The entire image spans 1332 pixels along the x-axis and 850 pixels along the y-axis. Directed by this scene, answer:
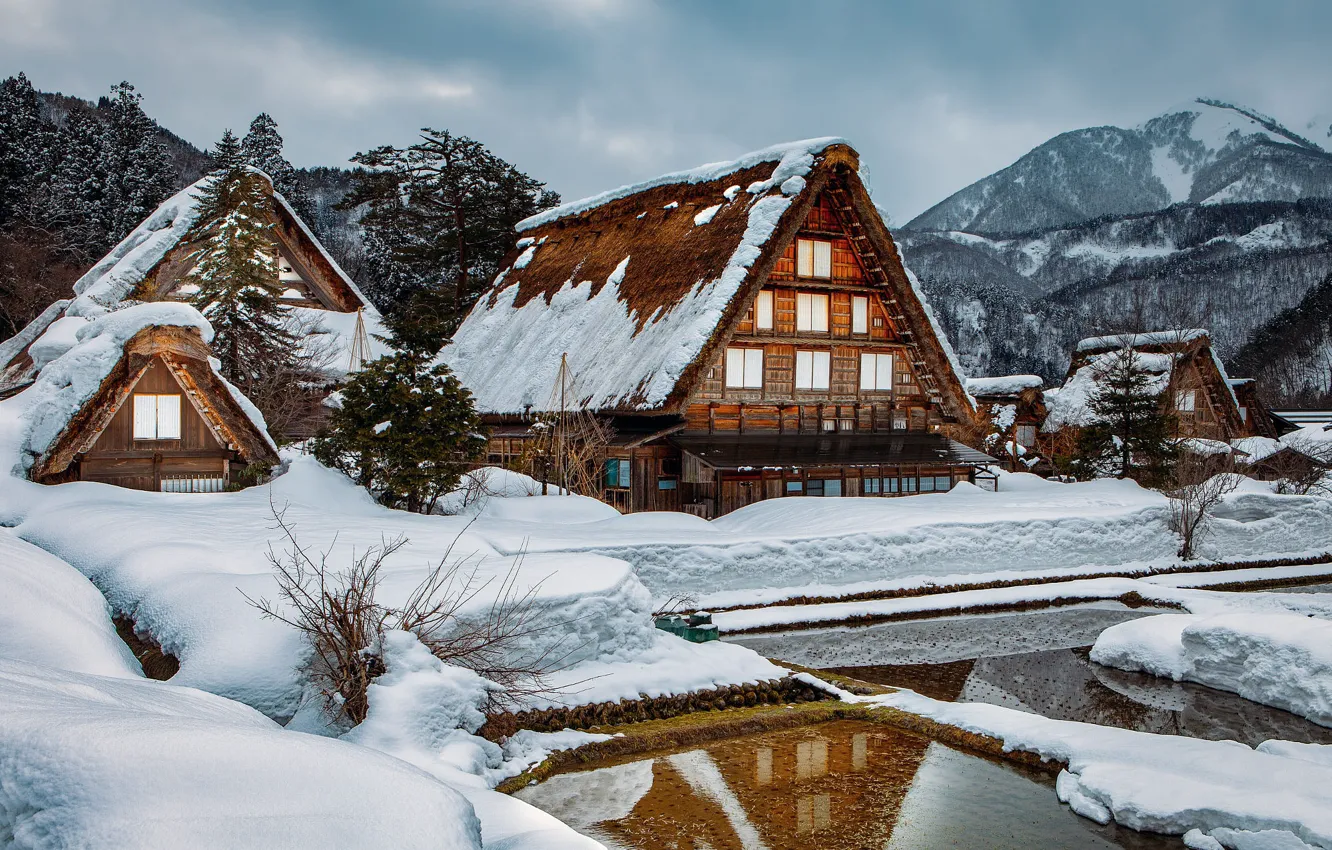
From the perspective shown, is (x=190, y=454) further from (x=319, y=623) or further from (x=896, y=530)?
(x=896, y=530)

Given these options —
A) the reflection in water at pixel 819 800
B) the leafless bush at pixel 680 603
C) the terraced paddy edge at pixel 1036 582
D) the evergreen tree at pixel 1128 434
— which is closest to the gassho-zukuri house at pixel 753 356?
the terraced paddy edge at pixel 1036 582

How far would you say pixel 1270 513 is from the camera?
914 inches

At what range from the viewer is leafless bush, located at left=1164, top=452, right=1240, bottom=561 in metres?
21.8

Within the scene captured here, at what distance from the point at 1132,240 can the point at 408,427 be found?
A: 10971 centimetres

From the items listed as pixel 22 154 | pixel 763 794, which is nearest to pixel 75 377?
pixel 763 794

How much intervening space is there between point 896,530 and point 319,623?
1253 cm

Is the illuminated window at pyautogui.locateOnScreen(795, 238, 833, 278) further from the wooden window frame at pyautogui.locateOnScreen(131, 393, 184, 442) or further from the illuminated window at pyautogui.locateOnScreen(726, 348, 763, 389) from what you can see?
the wooden window frame at pyautogui.locateOnScreen(131, 393, 184, 442)

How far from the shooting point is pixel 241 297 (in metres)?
22.6

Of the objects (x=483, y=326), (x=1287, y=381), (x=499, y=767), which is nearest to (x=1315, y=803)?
(x=499, y=767)

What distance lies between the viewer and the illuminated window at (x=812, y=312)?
2309 centimetres

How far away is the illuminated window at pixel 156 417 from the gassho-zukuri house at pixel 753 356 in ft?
26.4

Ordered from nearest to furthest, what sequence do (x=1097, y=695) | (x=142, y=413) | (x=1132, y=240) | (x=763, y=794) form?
(x=763, y=794) → (x=1097, y=695) → (x=142, y=413) → (x=1132, y=240)

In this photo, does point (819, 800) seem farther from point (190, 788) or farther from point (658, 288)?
point (658, 288)

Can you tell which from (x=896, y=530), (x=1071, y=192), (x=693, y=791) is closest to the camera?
(x=693, y=791)
